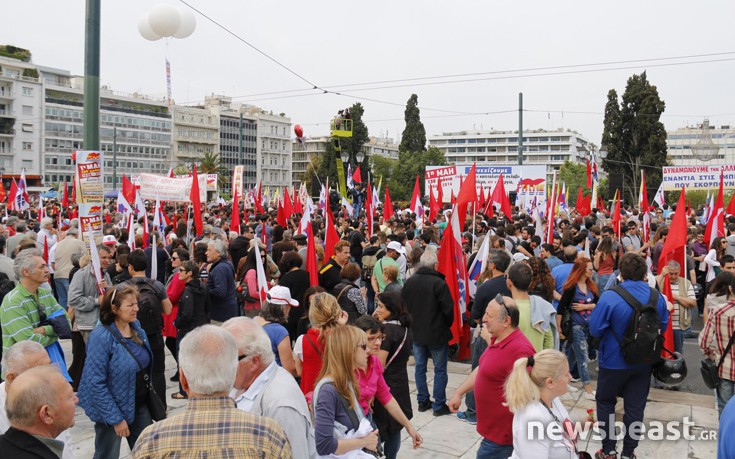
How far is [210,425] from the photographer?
260cm

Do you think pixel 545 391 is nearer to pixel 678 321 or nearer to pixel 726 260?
pixel 678 321

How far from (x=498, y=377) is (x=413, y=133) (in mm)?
67417

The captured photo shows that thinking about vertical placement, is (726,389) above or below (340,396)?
below

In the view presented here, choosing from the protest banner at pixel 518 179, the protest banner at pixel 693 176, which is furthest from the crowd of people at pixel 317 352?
the protest banner at pixel 518 179

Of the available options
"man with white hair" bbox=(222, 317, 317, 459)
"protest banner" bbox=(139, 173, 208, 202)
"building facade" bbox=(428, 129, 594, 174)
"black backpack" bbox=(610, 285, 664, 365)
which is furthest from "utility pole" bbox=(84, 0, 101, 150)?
"building facade" bbox=(428, 129, 594, 174)

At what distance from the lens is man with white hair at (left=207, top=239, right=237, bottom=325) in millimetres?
8164

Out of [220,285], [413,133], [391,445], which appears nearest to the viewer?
[391,445]

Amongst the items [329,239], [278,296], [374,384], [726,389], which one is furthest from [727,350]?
[329,239]

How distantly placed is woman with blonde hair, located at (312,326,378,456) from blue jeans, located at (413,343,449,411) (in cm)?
341

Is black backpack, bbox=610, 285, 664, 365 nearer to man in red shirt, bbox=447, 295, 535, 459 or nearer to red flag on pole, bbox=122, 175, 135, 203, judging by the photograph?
man in red shirt, bbox=447, 295, 535, 459

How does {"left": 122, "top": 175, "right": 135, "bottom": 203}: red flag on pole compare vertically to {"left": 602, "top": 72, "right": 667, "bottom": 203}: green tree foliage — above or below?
below

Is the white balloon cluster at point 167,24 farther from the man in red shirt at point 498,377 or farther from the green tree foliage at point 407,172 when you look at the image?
the green tree foliage at point 407,172

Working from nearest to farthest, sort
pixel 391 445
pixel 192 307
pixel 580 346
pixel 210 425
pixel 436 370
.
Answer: pixel 210 425, pixel 391 445, pixel 436 370, pixel 192 307, pixel 580 346

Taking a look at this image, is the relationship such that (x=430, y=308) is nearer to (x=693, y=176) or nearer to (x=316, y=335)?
(x=316, y=335)
